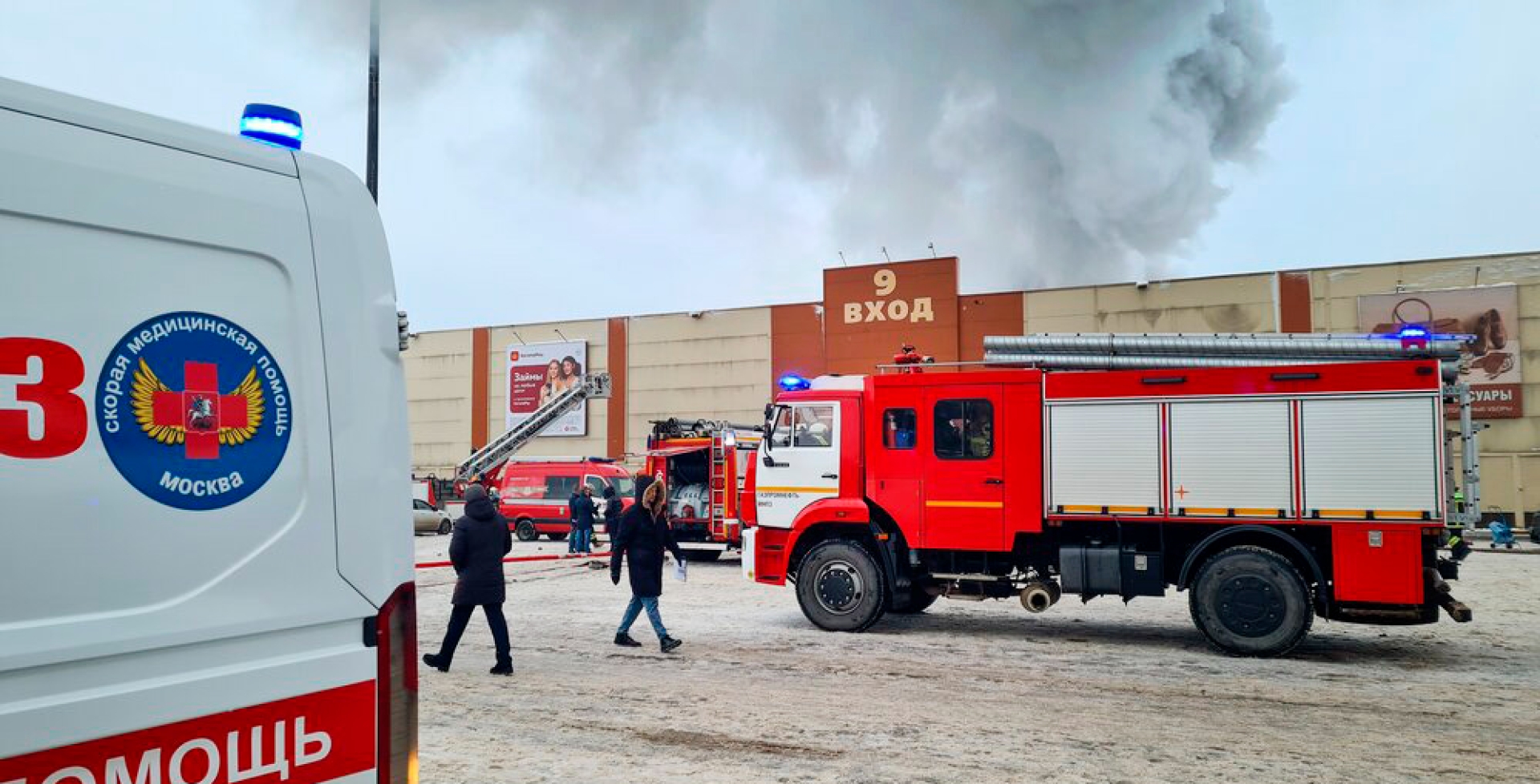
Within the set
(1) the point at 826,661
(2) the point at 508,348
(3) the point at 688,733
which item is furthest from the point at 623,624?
(2) the point at 508,348

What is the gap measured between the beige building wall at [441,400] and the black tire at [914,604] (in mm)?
41457

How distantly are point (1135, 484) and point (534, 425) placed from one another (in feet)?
84.2

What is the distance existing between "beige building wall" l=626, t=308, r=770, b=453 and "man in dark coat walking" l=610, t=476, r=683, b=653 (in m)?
33.5

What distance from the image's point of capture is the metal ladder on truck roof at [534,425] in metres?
32.5

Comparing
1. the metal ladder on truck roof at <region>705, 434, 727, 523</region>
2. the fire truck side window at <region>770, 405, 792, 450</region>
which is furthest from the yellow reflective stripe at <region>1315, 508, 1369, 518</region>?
the metal ladder on truck roof at <region>705, 434, 727, 523</region>

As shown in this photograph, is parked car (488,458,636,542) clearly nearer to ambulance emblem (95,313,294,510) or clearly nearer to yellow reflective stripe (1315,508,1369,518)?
yellow reflective stripe (1315,508,1369,518)

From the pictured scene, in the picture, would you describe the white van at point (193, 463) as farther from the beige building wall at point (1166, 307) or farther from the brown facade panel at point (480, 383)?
the brown facade panel at point (480, 383)

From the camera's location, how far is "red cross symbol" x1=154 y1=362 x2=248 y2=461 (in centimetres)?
227

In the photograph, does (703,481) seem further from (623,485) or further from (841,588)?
(841,588)

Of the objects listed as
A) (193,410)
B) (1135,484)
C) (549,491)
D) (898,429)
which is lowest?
(549,491)

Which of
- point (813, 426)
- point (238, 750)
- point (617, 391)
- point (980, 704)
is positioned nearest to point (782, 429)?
point (813, 426)

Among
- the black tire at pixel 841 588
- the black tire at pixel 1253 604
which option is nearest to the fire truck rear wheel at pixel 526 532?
the black tire at pixel 841 588

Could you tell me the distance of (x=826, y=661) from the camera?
9.76m

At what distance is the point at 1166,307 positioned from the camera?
38406 mm
